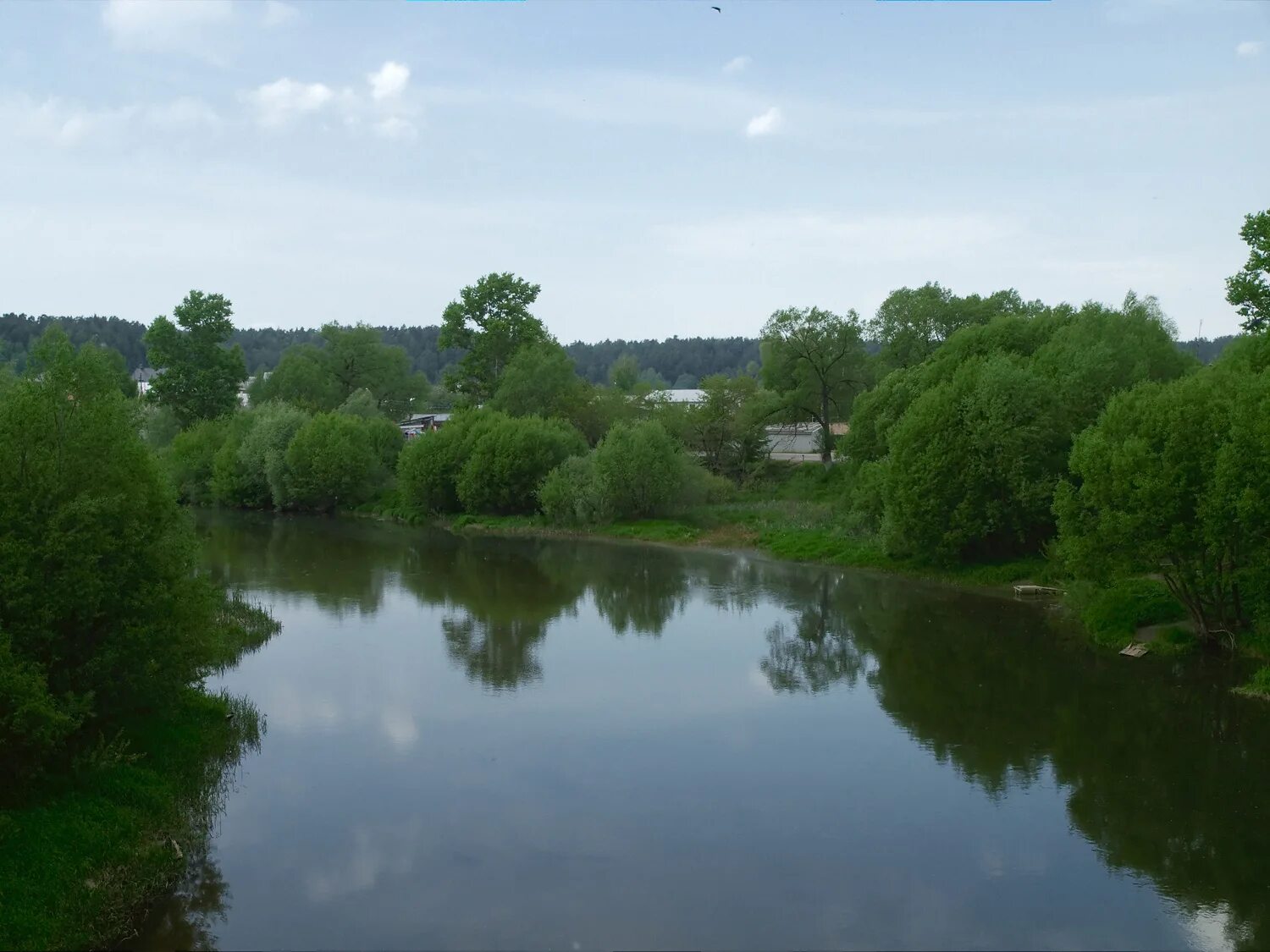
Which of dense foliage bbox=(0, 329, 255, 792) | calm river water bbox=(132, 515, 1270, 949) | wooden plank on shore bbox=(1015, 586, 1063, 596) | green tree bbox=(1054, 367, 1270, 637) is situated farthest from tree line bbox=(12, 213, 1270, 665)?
dense foliage bbox=(0, 329, 255, 792)

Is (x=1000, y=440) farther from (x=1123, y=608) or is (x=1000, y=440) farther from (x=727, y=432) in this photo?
(x=727, y=432)

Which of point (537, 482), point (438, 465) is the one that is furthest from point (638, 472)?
point (438, 465)

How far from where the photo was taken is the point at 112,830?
14.1 meters

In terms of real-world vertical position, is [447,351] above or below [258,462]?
above

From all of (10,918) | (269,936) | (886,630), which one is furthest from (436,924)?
(886,630)

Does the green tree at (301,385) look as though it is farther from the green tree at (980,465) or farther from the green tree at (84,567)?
the green tree at (84,567)

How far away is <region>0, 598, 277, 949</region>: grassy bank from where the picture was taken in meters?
12.3

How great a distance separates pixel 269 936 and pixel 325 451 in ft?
146

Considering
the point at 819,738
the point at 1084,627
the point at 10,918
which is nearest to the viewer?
the point at 10,918

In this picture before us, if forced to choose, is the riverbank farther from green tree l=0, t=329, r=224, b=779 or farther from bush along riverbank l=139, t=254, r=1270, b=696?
green tree l=0, t=329, r=224, b=779

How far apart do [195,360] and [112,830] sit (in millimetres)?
Result: 58960

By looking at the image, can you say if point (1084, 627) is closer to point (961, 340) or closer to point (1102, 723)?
point (1102, 723)

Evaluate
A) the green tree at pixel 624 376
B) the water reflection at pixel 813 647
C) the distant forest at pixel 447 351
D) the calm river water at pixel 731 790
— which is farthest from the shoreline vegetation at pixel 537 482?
the distant forest at pixel 447 351

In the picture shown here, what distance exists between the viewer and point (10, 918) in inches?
465
